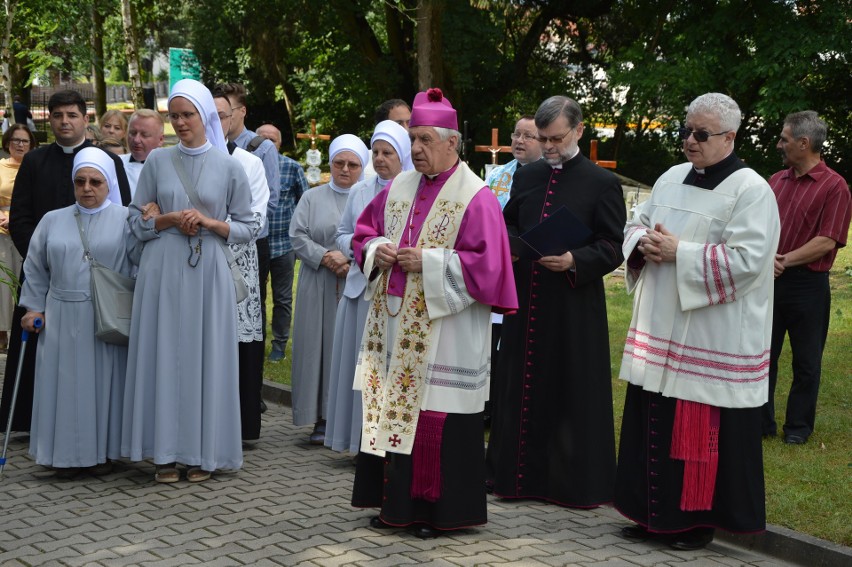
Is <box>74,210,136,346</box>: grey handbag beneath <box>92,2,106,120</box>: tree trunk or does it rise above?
beneath

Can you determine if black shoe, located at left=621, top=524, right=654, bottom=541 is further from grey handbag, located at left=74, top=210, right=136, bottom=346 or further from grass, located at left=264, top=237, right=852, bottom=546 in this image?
grey handbag, located at left=74, top=210, right=136, bottom=346

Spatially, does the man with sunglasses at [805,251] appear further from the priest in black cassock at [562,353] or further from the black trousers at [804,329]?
the priest in black cassock at [562,353]

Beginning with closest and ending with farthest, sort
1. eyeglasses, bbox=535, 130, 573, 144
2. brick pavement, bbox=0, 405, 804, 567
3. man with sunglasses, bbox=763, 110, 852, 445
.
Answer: brick pavement, bbox=0, 405, 804, 567 → eyeglasses, bbox=535, 130, 573, 144 → man with sunglasses, bbox=763, 110, 852, 445

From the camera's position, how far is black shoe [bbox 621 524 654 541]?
242 inches

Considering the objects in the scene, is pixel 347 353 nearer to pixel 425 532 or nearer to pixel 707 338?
pixel 425 532

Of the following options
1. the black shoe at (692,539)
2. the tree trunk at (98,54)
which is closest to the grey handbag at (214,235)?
the black shoe at (692,539)

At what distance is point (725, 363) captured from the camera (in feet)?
18.9

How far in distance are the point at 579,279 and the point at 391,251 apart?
123 centimetres

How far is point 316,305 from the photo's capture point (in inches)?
324

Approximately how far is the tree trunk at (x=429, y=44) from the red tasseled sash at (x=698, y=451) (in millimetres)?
19710

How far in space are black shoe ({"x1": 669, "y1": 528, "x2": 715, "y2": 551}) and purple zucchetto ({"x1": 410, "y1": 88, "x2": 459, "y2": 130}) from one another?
244 centimetres

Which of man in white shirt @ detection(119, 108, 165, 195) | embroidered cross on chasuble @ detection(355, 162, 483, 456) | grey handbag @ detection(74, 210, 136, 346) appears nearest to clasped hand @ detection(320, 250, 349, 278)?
grey handbag @ detection(74, 210, 136, 346)

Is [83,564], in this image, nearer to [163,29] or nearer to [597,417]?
[597,417]

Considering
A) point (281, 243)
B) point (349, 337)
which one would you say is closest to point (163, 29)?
point (281, 243)
